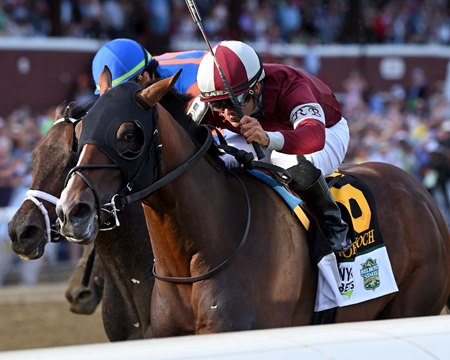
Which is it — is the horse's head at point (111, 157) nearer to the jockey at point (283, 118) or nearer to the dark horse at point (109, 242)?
the jockey at point (283, 118)

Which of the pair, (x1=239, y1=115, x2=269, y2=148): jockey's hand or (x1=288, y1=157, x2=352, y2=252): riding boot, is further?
(x1=288, y1=157, x2=352, y2=252): riding boot

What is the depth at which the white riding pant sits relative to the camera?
4.68m

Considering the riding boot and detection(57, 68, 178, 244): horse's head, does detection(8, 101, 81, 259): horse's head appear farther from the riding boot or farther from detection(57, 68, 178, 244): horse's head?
the riding boot

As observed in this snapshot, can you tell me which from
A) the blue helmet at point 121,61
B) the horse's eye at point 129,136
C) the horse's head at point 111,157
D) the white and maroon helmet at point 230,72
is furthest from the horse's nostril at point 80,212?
the blue helmet at point 121,61

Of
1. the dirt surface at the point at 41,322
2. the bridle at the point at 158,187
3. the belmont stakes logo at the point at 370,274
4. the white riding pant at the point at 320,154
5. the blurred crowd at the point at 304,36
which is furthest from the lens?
the blurred crowd at the point at 304,36

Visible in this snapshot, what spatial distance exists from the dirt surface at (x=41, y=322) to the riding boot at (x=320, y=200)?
3.52 m

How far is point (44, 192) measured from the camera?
4.66 metres

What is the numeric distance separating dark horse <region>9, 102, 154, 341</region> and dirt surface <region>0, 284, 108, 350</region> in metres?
2.51

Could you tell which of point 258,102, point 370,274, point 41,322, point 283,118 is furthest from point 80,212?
point 41,322

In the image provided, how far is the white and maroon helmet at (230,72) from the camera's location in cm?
442

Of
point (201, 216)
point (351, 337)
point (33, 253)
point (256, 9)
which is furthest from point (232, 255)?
point (256, 9)

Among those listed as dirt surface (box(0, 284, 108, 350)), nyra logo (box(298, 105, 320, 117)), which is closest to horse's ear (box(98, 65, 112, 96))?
nyra logo (box(298, 105, 320, 117))

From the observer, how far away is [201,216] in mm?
4281

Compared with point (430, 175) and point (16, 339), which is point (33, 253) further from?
point (430, 175)
